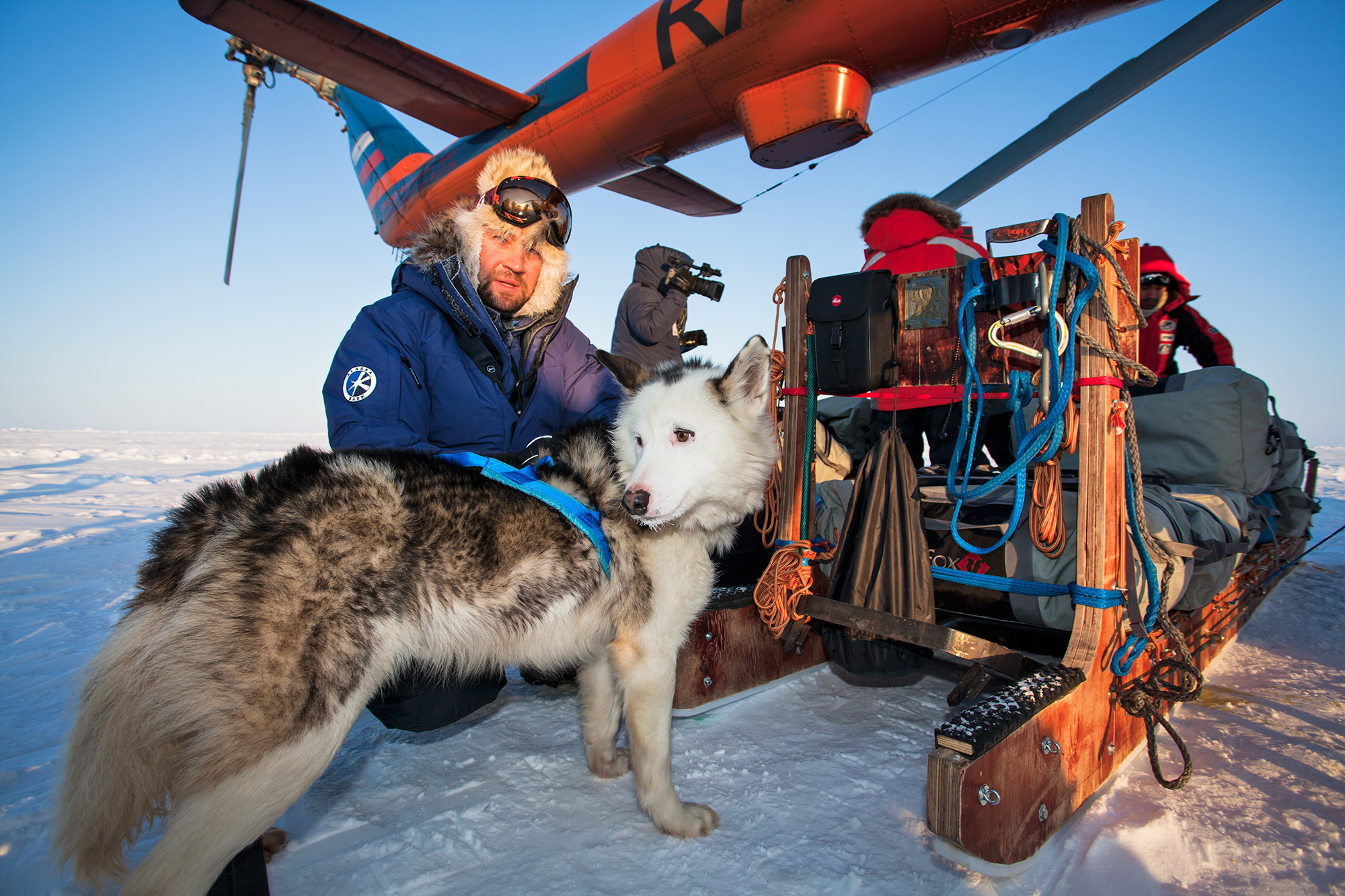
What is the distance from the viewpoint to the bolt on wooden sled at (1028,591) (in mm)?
1545

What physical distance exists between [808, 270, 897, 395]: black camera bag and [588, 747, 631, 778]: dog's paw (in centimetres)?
166

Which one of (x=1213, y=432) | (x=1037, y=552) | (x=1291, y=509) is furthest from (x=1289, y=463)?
(x=1037, y=552)

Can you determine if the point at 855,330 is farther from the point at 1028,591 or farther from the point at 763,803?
the point at 763,803

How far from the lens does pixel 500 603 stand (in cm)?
176

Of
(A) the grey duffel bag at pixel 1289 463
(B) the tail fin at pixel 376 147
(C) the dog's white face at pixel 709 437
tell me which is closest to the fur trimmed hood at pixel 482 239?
(C) the dog's white face at pixel 709 437

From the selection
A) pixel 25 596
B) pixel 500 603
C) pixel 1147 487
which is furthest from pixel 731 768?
pixel 25 596

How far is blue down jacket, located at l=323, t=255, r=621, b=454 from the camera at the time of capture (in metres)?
2.24

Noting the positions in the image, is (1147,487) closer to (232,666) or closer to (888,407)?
(888,407)

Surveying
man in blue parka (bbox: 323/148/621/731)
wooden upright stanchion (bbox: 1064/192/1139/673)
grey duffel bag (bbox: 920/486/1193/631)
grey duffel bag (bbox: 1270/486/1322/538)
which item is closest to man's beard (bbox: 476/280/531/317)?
man in blue parka (bbox: 323/148/621/731)

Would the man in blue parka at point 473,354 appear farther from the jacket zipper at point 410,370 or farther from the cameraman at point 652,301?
the cameraman at point 652,301

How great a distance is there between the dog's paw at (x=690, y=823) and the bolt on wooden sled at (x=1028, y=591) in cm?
71

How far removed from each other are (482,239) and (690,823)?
2572 mm

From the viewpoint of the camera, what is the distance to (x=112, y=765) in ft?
4.41

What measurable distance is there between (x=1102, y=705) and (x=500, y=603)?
200 centimetres
